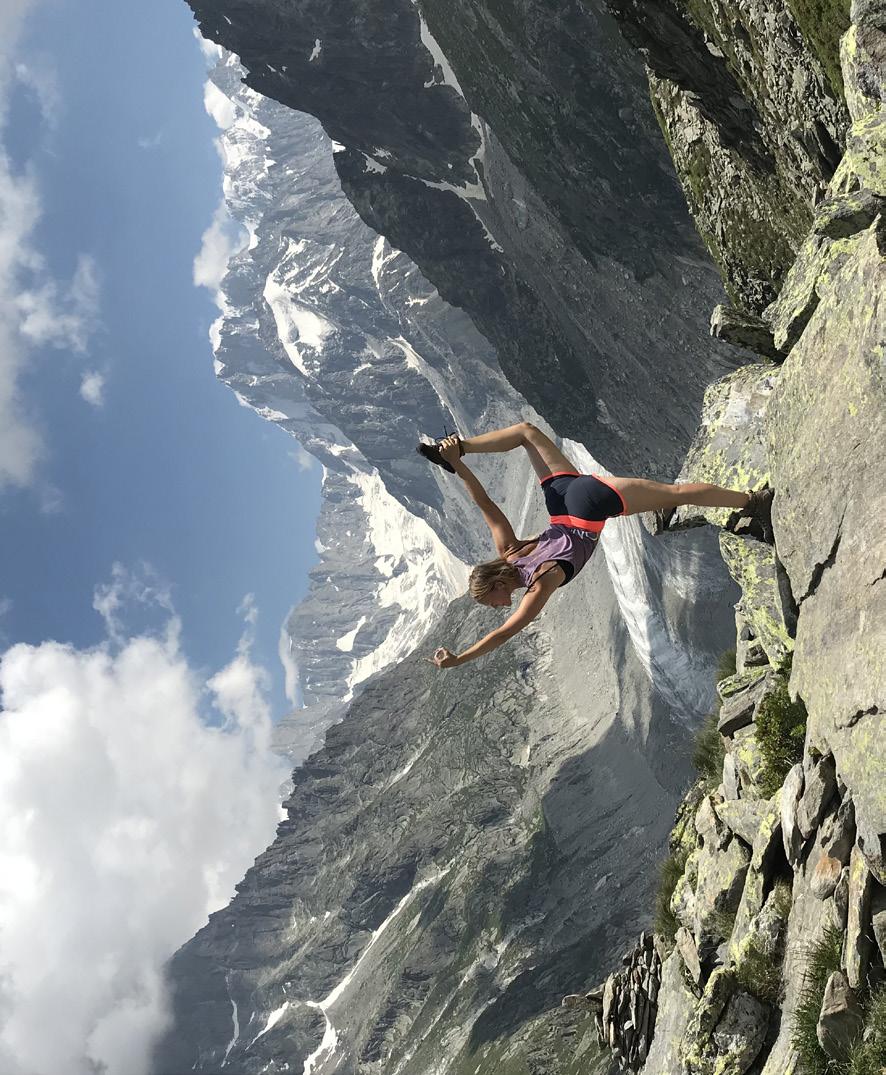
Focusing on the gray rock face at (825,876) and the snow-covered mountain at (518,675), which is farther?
the snow-covered mountain at (518,675)

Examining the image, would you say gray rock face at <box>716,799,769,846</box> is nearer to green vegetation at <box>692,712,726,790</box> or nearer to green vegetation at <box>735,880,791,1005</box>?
green vegetation at <box>735,880,791,1005</box>

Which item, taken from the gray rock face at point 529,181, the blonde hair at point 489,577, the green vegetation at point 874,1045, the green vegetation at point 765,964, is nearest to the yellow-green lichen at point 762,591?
the green vegetation at point 765,964

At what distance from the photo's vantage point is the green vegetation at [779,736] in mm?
9078

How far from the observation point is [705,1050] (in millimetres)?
8680

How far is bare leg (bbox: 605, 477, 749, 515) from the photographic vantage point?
9.37 metres

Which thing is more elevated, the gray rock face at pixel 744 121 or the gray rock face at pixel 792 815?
the gray rock face at pixel 744 121

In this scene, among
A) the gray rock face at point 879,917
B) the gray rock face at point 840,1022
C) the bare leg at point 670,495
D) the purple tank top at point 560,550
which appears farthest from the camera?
the purple tank top at point 560,550

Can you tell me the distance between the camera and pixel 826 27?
8953 mm

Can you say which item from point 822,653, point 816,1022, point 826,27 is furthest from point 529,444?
point 816,1022

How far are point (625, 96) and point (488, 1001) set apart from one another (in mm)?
150962

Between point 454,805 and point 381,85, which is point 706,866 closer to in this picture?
point 381,85

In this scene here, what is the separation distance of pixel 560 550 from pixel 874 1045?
5.75 metres

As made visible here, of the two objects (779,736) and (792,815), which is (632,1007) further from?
(792,815)

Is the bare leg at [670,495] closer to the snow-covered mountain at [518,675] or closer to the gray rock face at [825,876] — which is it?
the gray rock face at [825,876]
